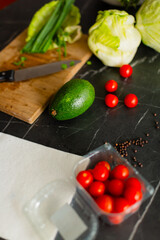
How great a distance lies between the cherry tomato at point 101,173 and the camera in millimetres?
1132

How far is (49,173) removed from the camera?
1263mm

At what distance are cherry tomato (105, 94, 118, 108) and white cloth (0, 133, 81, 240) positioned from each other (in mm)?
402

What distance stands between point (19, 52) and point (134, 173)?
4.13ft

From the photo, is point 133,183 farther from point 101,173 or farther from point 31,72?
point 31,72

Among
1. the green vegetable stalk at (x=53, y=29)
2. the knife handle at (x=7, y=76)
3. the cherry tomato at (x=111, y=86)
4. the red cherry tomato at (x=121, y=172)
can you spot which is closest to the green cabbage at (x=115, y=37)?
the cherry tomato at (x=111, y=86)

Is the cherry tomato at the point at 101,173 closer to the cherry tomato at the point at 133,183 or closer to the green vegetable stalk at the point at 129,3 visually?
the cherry tomato at the point at 133,183

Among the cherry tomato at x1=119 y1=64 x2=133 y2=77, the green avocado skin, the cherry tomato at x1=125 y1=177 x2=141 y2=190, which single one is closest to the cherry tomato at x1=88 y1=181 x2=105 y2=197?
the cherry tomato at x1=125 y1=177 x2=141 y2=190

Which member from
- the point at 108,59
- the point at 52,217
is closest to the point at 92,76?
the point at 108,59

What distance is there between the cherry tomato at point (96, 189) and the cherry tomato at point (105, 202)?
0.03m

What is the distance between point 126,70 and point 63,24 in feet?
2.34

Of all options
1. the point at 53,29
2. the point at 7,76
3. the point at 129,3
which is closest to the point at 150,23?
the point at 129,3

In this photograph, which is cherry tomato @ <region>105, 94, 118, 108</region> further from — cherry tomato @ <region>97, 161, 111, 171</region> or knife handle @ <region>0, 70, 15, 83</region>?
knife handle @ <region>0, 70, 15, 83</region>

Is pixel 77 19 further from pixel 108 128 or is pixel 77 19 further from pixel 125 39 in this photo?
pixel 108 128

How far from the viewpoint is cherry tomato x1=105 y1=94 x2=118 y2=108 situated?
1531 millimetres
